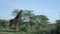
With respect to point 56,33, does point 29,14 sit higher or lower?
higher

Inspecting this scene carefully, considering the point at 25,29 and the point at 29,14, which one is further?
the point at 29,14

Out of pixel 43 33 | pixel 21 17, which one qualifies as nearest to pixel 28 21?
pixel 21 17

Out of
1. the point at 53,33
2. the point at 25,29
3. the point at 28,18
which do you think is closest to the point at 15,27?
the point at 25,29

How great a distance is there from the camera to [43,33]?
602 inches

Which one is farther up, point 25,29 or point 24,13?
point 24,13

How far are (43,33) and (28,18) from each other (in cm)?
497

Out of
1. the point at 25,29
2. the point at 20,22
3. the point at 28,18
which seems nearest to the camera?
the point at 25,29

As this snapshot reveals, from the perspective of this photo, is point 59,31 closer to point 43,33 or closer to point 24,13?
point 43,33

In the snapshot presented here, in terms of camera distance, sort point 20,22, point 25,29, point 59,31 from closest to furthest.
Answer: point 59,31 → point 25,29 → point 20,22

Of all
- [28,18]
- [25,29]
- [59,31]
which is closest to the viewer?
[59,31]

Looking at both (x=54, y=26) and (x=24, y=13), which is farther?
(x=24, y=13)

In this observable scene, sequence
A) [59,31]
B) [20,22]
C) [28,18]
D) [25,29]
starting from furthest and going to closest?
1. [28,18]
2. [20,22]
3. [25,29]
4. [59,31]

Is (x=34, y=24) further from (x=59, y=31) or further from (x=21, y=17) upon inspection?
(x=59, y=31)

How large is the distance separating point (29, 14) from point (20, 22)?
252 centimetres
